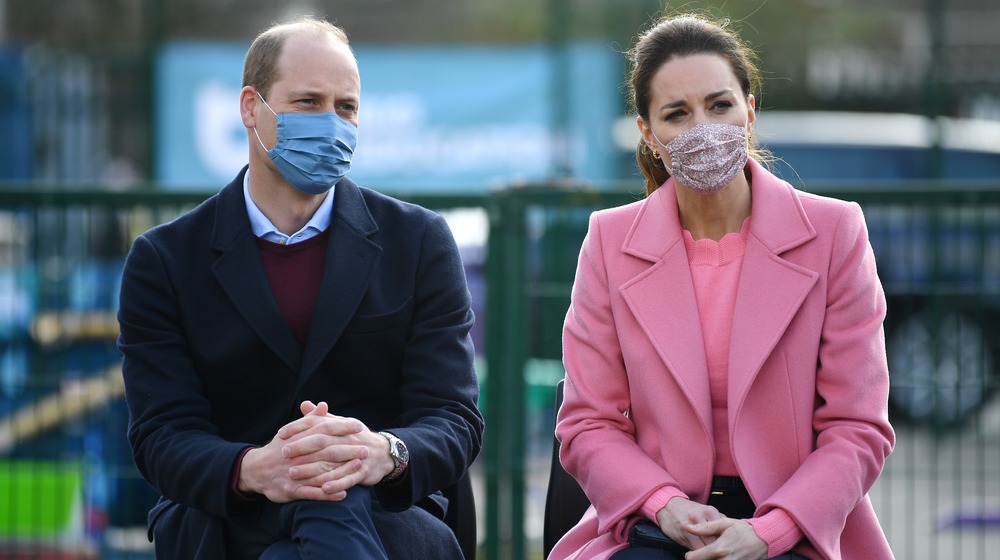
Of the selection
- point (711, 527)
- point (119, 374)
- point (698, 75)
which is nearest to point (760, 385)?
point (711, 527)

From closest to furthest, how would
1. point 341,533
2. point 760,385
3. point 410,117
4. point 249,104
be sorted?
point 341,533
point 760,385
point 249,104
point 410,117

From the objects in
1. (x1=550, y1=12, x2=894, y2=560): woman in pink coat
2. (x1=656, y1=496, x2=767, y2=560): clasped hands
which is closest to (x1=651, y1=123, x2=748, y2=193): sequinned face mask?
(x1=550, y1=12, x2=894, y2=560): woman in pink coat

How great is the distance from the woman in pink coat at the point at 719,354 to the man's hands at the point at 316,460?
593 millimetres

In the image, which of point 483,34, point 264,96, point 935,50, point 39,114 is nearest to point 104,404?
point 264,96

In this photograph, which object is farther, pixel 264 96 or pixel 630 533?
pixel 264 96

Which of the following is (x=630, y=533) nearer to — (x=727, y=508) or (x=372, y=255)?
(x=727, y=508)

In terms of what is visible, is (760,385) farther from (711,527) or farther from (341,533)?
(341,533)

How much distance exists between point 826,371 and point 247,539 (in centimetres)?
159

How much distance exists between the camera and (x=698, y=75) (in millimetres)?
3715

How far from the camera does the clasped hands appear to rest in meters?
3.25

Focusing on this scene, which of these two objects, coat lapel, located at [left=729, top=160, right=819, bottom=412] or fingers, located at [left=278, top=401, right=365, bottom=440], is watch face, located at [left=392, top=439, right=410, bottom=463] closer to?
fingers, located at [left=278, top=401, right=365, bottom=440]

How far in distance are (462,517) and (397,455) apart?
1.81 ft

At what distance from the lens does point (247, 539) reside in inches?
138

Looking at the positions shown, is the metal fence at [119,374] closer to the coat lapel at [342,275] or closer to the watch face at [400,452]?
the coat lapel at [342,275]
